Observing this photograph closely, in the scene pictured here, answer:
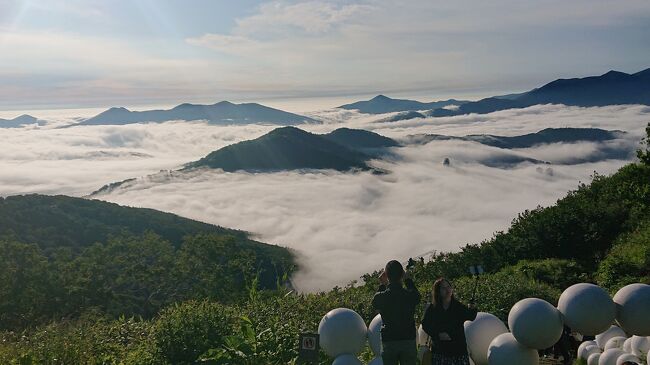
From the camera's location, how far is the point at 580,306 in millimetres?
6828

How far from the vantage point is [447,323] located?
6430 mm

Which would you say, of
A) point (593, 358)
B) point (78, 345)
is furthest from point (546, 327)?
point (78, 345)

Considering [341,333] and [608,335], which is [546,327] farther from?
[341,333]

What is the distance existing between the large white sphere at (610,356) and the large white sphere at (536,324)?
1007mm

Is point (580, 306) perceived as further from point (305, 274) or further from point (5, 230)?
point (305, 274)

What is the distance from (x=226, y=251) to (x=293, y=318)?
3862cm

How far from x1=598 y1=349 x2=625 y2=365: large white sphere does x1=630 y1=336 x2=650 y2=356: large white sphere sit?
0.52ft

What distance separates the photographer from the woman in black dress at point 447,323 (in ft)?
21.0

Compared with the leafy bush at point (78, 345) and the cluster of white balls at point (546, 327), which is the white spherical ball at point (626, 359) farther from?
the leafy bush at point (78, 345)

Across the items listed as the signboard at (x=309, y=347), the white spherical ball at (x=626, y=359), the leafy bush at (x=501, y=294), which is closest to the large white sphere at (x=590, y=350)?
the white spherical ball at (x=626, y=359)

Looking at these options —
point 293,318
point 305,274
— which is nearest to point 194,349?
point 293,318

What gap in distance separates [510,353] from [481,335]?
59 centimetres

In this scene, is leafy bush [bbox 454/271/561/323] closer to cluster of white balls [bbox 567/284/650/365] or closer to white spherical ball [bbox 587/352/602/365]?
white spherical ball [bbox 587/352/602/365]

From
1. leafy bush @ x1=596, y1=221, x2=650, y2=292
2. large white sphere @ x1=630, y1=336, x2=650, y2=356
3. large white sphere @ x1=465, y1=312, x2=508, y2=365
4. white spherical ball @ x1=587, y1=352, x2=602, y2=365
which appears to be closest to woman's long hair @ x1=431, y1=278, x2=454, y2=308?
large white sphere @ x1=465, y1=312, x2=508, y2=365
